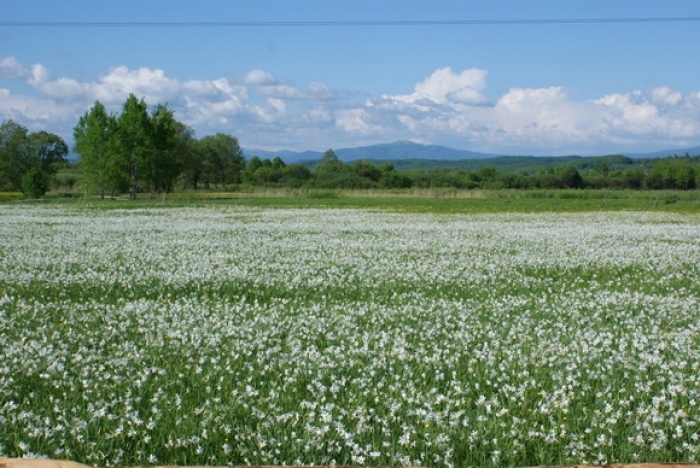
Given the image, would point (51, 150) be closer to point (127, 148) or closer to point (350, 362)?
point (127, 148)

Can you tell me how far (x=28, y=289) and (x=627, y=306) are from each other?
11080 mm

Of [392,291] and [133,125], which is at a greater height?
[133,125]

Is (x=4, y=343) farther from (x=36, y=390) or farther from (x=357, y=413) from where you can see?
(x=357, y=413)

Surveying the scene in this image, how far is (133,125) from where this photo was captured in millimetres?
68000

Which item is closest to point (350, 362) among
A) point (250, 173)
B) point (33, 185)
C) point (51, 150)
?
point (33, 185)

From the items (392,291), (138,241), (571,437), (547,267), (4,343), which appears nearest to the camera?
(571,437)

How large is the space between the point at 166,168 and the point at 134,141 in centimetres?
459

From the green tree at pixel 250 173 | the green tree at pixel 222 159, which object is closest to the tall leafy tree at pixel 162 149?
the green tree at pixel 250 173

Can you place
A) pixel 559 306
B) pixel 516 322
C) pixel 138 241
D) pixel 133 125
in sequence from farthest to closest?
pixel 133 125, pixel 138 241, pixel 559 306, pixel 516 322

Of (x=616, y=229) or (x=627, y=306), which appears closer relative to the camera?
(x=627, y=306)

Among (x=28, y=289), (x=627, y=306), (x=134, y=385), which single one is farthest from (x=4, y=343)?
(x=627, y=306)

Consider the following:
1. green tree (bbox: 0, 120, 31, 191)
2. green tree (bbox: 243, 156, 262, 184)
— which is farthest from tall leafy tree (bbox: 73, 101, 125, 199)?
green tree (bbox: 243, 156, 262, 184)

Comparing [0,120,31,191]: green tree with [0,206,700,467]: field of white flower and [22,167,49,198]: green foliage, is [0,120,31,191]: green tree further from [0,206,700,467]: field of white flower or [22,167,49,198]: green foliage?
[0,206,700,467]: field of white flower

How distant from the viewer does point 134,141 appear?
68.2 meters
